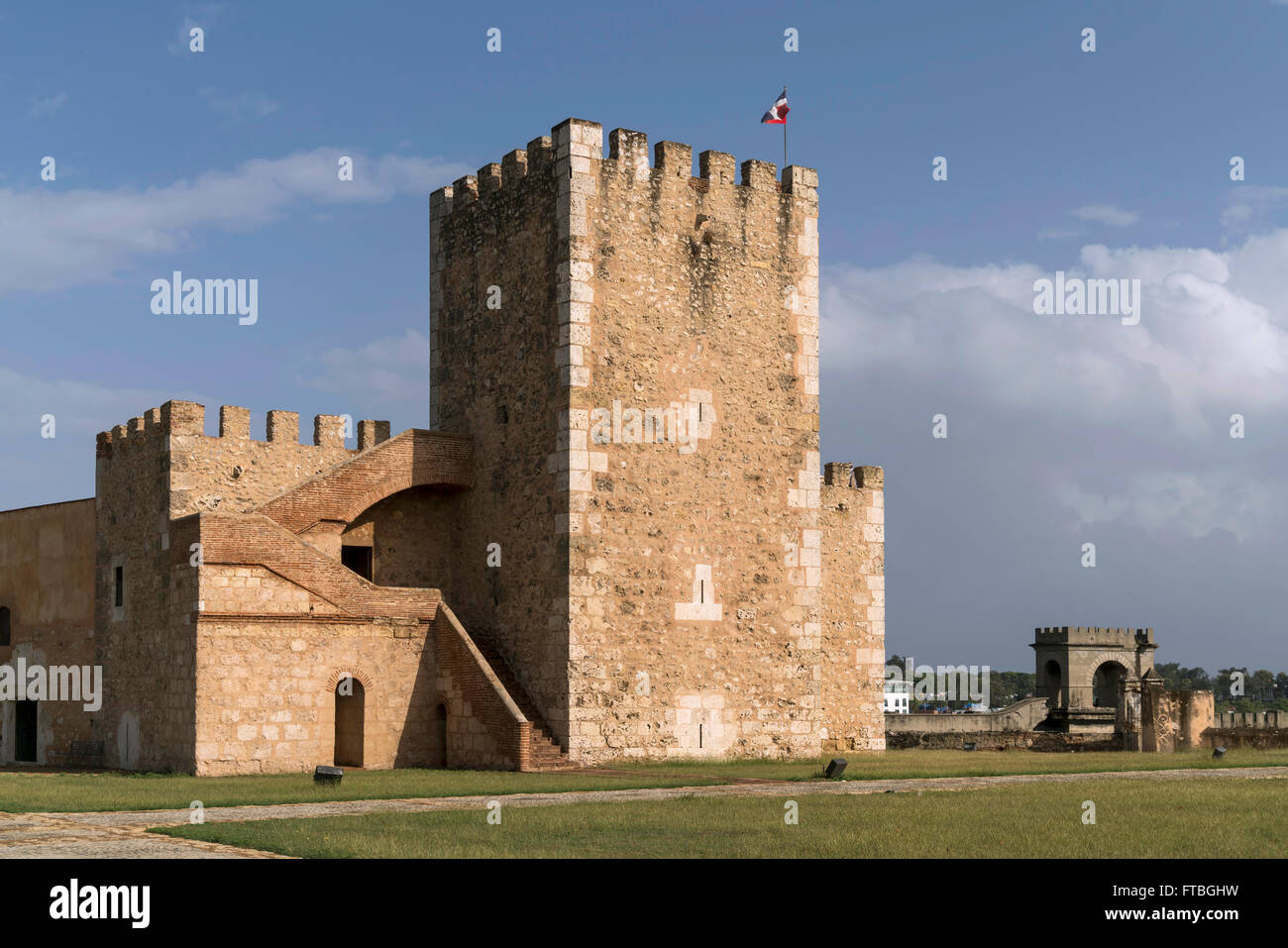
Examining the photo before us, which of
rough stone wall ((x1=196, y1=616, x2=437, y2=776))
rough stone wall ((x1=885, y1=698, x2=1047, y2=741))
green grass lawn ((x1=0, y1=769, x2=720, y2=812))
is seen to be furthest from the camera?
rough stone wall ((x1=885, y1=698, x2=1047, y2=741))

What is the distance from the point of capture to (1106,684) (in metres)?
75.8

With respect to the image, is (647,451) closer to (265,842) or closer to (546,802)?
(546,802)

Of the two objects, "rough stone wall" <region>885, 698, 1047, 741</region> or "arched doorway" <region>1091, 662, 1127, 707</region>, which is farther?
"arched doorway" <region>1091, 662, 1127, 707</region>

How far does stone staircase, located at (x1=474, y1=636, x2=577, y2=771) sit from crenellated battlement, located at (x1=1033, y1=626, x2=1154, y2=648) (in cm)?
5007

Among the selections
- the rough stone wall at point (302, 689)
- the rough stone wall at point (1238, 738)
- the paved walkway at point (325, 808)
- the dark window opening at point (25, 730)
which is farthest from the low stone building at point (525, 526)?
the rough stone wall at point (1238, 738)

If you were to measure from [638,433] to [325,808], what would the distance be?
12206mm

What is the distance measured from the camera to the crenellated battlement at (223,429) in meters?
28.2

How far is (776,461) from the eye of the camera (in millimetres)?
29062

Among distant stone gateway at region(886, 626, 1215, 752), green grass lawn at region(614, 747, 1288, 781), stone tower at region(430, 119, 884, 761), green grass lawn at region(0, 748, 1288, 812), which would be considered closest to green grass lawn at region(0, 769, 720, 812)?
green grass lawn at region(0, 748, 1288, 812)

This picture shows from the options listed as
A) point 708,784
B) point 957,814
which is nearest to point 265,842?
point 957,814

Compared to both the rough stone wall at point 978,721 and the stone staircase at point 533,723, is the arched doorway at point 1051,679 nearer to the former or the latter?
the rough stone wall at point 978,721

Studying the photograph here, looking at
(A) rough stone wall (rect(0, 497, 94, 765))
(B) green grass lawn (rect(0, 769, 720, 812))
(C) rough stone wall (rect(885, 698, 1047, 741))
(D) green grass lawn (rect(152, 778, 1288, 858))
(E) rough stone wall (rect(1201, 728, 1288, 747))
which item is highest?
(A) rough stone wall (rect(0, 497, 94, 765))

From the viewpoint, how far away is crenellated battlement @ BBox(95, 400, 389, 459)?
2825 cm

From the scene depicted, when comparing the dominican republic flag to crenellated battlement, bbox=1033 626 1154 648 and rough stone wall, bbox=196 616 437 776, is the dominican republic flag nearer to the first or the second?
rough stone wall, bbox=196 616 437 776
